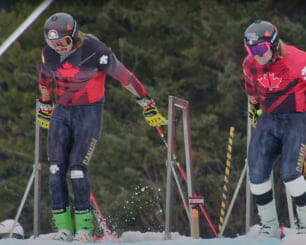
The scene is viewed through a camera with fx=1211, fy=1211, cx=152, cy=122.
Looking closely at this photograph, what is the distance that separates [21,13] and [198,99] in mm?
4770

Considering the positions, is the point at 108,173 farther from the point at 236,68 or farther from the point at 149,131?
the point at 236,68

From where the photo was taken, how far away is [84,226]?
912 centimetres

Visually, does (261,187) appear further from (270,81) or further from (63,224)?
(63,224)

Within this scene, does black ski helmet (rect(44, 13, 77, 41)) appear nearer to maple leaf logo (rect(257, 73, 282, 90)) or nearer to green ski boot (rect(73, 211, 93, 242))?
green ski boot (rect(73, 211, 93, 242))

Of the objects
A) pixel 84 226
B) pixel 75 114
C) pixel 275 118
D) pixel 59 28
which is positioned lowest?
pixel 84 226

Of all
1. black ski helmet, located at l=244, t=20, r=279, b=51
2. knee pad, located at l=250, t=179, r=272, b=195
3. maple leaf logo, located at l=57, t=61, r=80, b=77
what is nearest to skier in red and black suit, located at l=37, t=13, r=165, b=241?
maple leaf logo, located at l=57, t=61, r=80, b=77

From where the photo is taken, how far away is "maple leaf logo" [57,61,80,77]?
9.17 m

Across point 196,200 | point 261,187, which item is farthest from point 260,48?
point 196,200

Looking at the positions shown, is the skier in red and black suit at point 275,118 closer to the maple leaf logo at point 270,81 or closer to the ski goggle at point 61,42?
the maple leaf logo at point 270,81

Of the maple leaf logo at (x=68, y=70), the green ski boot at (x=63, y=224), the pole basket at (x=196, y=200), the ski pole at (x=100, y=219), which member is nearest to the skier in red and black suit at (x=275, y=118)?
the pole basket at (x=196, y=200)

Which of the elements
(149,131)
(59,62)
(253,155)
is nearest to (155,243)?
(253,155)

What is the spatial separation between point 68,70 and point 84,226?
119 cm

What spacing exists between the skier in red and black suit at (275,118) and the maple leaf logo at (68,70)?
1.30 m

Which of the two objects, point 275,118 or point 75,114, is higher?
point 75,114
